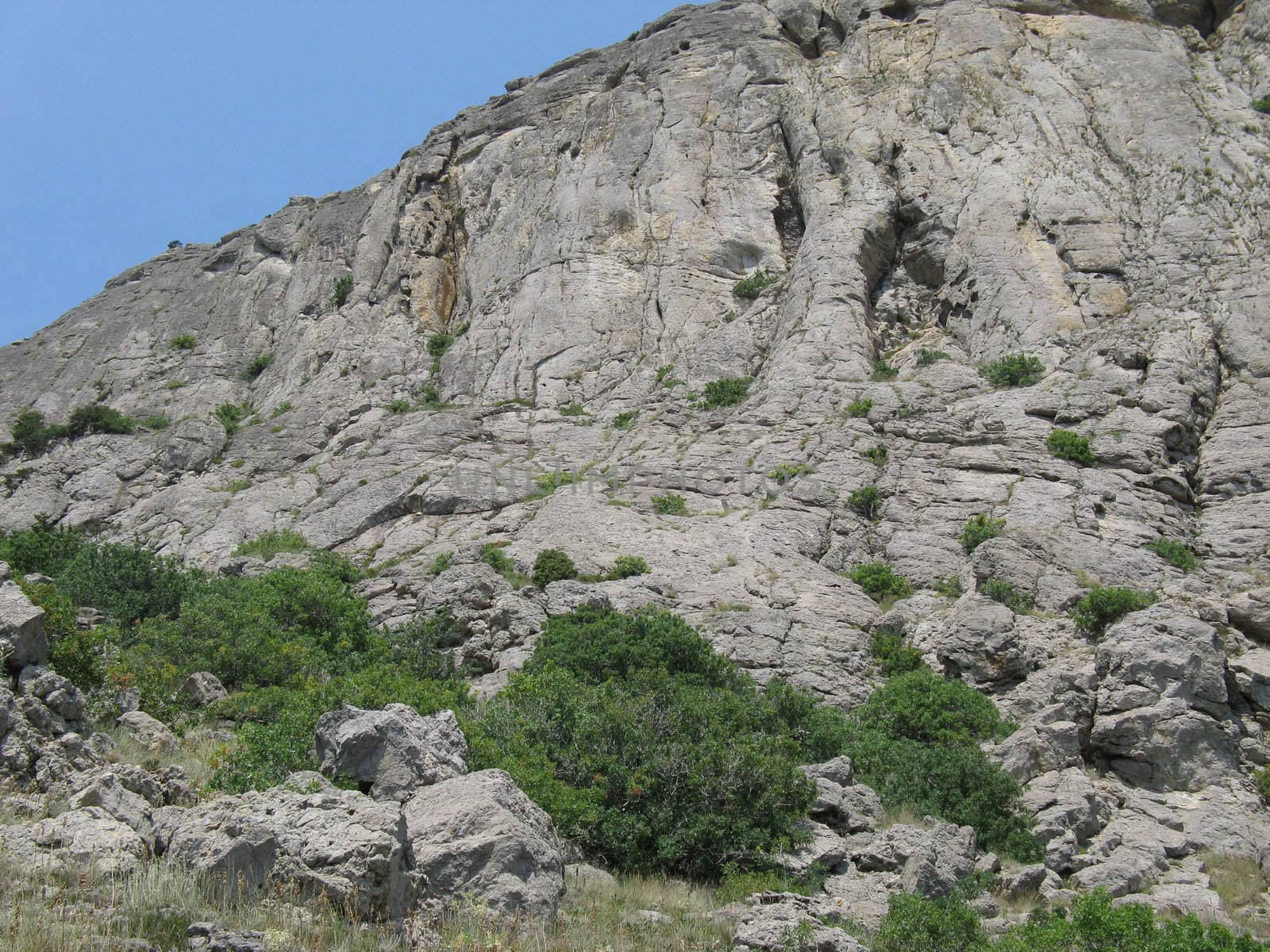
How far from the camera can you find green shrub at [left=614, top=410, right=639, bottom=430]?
107 feet

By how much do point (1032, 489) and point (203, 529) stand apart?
23.1m

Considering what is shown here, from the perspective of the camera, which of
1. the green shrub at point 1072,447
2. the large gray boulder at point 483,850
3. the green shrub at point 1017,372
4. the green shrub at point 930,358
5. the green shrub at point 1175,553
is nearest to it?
the large gray boulder at point 483,850

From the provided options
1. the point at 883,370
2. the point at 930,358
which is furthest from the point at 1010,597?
the point at 930,358

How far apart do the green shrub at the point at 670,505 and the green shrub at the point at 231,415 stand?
19.4 metres

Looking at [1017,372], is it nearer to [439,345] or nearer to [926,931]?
[439,345]

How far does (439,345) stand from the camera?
40812mm

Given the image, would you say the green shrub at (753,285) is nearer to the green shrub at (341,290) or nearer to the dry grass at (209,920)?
the green shrub at (341,290)

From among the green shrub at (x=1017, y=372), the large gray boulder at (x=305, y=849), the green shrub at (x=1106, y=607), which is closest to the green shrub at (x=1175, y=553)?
the green shrub at (x=1106, y=607)

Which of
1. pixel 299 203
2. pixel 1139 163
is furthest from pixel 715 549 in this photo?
pixel 299 203

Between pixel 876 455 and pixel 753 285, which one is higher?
pixel 753 285

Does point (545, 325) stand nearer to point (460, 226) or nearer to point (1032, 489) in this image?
point (460, 226)

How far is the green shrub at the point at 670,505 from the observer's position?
27.3m

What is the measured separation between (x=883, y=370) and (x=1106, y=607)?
41.8ft

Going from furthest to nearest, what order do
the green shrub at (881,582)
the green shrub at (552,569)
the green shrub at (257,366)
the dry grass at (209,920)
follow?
the green shrub at (257,366) < the green shrub at (552,569) < the green shrub at (881,582) < the dry grass at (209,920)
